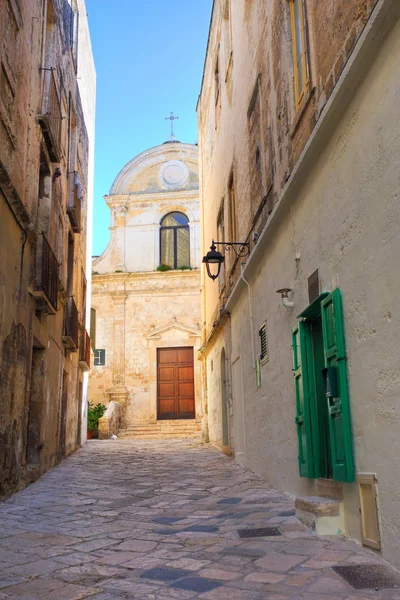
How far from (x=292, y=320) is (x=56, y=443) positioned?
20.9 feet

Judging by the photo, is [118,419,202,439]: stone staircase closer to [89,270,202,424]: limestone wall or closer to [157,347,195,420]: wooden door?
[157,347,195,420]: wooden door

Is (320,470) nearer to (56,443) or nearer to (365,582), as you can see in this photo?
(365,582)

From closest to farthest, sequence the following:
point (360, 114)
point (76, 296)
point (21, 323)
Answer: point (360, 114), point (21, 323), point (76, 296)

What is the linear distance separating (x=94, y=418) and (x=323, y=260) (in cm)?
1643

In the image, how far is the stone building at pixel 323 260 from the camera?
3914 mm

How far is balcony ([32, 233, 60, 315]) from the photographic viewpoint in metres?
8.75

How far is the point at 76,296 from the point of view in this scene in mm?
14672

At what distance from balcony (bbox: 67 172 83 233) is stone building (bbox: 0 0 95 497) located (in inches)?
1.0

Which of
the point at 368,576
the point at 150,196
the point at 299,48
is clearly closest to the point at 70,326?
the point at 299,48

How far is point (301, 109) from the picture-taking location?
609 centimetres

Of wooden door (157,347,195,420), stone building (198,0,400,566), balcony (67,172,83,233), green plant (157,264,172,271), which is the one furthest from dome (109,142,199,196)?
stone building (198,0,400,566)

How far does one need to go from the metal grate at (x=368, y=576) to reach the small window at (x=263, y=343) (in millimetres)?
4398

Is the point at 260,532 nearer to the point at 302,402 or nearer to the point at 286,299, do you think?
the point at 302,402

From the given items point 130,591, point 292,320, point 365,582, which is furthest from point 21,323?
point 365,582
